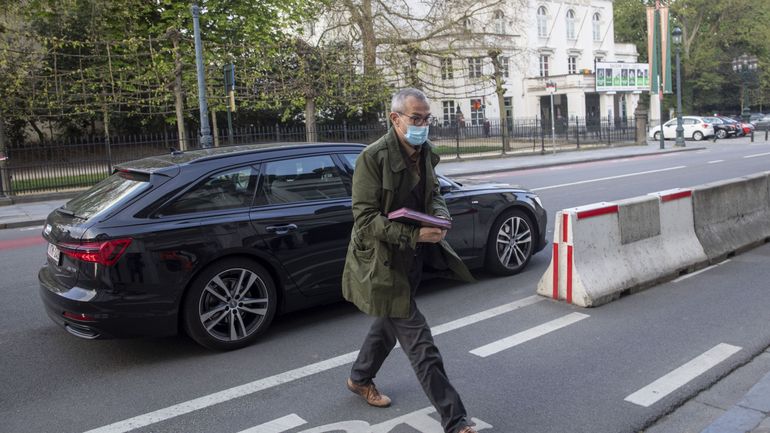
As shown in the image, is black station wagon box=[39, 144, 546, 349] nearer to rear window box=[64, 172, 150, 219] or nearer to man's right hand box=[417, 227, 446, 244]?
rear window box=[64, 172, 150, 219]

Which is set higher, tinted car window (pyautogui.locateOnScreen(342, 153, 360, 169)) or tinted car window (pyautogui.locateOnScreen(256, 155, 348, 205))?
tinted car window (pyautogui.locateOnScreen(342, 153, 360, 169))

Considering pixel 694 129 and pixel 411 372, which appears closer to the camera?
pixel 411 372

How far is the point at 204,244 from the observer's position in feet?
16.2

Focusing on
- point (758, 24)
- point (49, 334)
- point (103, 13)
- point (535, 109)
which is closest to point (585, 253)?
point (49, 334)

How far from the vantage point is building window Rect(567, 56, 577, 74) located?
6278cm

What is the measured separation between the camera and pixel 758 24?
65625mm

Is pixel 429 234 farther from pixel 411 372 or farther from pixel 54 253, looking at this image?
pixel 54 253

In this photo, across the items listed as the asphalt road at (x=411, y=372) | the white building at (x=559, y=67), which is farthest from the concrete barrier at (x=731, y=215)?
the white building at (x=559, y=67)

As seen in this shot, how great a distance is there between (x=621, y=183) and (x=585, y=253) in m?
11.0

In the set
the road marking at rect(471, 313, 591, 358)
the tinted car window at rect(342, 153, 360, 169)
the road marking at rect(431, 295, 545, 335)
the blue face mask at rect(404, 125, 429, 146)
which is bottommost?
the road marking at rect(471, 313, 591, 358)

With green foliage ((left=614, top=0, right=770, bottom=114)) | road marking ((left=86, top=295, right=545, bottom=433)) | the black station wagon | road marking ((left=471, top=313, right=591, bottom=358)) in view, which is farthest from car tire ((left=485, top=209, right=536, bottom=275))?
green foliage ((left=614, top=0, right=770, bottom=114))

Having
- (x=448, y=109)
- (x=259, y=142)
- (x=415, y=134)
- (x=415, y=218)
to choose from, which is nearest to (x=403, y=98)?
(x=415, y=134)

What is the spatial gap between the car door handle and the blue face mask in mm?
2119

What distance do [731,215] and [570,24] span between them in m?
58.9
